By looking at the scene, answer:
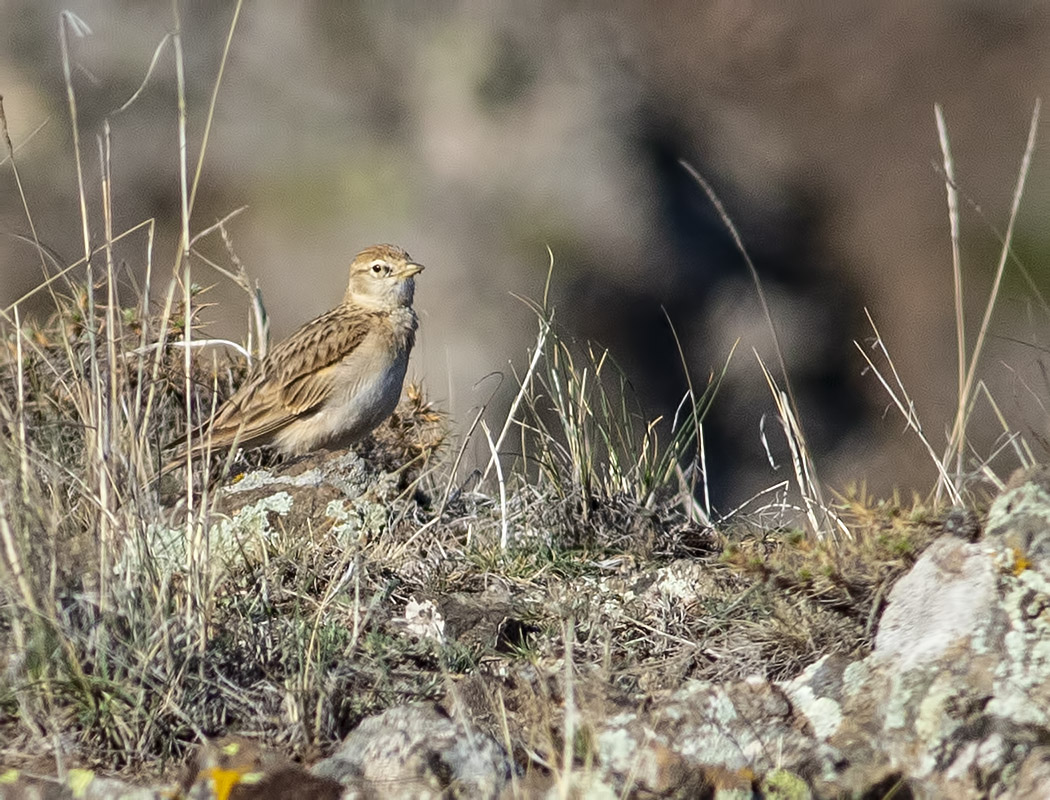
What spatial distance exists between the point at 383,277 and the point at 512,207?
6685mm

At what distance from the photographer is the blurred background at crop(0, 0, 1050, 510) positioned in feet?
44.8

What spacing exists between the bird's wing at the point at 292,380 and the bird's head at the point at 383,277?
0.57ft

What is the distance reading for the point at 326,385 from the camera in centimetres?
Answer: 695

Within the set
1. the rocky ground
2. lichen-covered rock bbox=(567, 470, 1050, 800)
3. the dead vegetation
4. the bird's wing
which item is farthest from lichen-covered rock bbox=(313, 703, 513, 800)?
the bird's wing

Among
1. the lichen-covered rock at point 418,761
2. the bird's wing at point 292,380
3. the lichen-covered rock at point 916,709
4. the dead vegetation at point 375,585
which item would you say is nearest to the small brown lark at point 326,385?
the bird's wing at point 292,380

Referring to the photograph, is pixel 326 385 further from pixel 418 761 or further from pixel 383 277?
pixel 418 761

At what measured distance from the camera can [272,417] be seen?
22.4 ft

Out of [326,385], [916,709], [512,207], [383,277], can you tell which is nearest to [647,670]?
[916,709]

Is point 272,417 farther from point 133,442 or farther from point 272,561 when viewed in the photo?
point 133,442

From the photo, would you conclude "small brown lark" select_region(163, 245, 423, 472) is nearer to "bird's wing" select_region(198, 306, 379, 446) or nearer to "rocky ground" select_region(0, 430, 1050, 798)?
"bird's wing" select_region(198, 306, 379, 446)

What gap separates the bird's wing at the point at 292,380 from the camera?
6578mm

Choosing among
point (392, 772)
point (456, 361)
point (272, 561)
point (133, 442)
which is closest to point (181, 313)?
point (272, 561)

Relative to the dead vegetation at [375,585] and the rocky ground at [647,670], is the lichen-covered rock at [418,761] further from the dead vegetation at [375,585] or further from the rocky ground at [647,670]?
the dead vegetation at [375,585]

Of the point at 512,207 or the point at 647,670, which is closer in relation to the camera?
the point at 647,670
